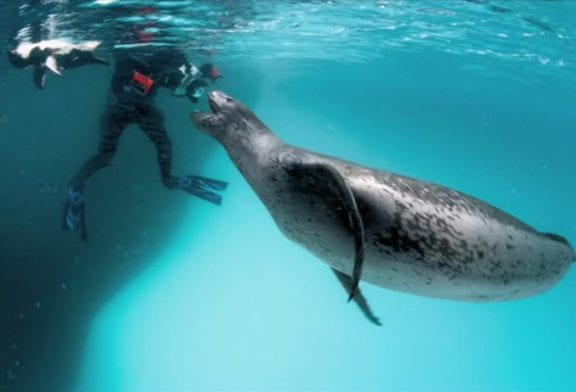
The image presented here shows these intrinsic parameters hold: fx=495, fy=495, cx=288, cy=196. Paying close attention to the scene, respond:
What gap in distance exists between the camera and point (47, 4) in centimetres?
840

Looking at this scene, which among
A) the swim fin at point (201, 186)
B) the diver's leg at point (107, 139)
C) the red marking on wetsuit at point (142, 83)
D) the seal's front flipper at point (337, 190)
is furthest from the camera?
the swim fin at point (201, 186)

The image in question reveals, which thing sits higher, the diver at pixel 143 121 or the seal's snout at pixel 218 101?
the seal's snout at pixel 218 101

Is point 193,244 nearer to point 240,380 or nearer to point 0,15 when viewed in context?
point 240,380

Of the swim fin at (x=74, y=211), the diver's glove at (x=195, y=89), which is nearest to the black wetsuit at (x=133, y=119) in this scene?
the swim fin at (x=74, y=211)

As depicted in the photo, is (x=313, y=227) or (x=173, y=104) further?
(x=173, y=104)

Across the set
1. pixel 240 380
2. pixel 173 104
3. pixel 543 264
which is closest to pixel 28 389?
pixel 240 380

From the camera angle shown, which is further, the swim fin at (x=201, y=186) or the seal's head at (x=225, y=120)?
the swim fin at (x=201, y=186)

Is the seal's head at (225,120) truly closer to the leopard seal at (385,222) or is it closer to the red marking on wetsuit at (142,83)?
the leopard seal at (385,222)

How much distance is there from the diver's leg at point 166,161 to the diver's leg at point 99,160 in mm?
395

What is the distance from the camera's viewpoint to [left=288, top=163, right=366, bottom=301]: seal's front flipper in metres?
2.80

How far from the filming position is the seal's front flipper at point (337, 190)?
2.80 meters

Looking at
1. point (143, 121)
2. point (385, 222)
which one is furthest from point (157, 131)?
point (385, 222)

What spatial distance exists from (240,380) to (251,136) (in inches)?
516

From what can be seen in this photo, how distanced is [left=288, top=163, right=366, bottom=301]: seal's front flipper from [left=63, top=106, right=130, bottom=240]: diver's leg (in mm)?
5597
